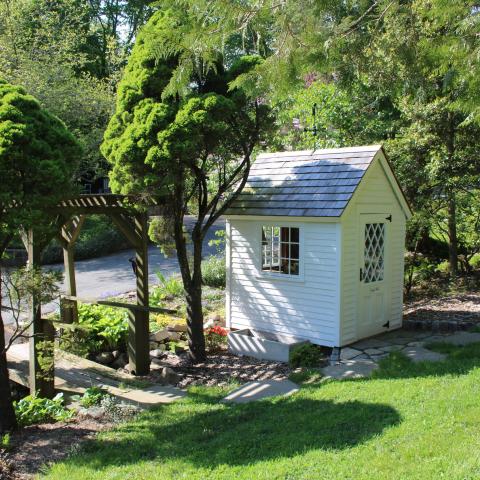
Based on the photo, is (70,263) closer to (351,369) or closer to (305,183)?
(305,183)

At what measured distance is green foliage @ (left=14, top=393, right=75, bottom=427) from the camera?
6.29 meters

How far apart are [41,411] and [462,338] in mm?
6348

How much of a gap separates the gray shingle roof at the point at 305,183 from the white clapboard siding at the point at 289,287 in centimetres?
26

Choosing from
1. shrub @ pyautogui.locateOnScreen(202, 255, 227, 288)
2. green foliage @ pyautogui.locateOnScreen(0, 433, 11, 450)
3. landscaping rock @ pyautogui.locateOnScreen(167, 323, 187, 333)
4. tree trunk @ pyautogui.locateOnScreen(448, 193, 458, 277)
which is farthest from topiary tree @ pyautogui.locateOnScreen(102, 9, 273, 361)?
tree trunk @ pyautogui.locateOnScreen(448, 193, 458, 277)

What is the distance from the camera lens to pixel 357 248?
855cm

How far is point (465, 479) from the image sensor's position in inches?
146

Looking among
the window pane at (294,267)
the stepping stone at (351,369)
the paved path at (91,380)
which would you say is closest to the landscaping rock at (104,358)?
the paved path at (91,380)

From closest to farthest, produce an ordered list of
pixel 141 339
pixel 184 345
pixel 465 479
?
pixel 465 479 < pixel 141 339 < pixel 184 345

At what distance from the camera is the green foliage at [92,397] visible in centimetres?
661

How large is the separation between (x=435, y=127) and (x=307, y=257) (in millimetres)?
5400

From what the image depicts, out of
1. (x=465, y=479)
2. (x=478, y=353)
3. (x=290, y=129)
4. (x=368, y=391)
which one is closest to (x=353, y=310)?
(x=478, y=353)

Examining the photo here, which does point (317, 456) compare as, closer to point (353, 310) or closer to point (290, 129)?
point (353, 310)

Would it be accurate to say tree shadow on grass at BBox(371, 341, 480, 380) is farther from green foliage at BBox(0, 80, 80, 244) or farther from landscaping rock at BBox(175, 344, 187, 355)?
green foliage at BBox(0, 80, 80, 244)

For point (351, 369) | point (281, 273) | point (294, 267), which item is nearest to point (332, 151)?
point (294, 267)
